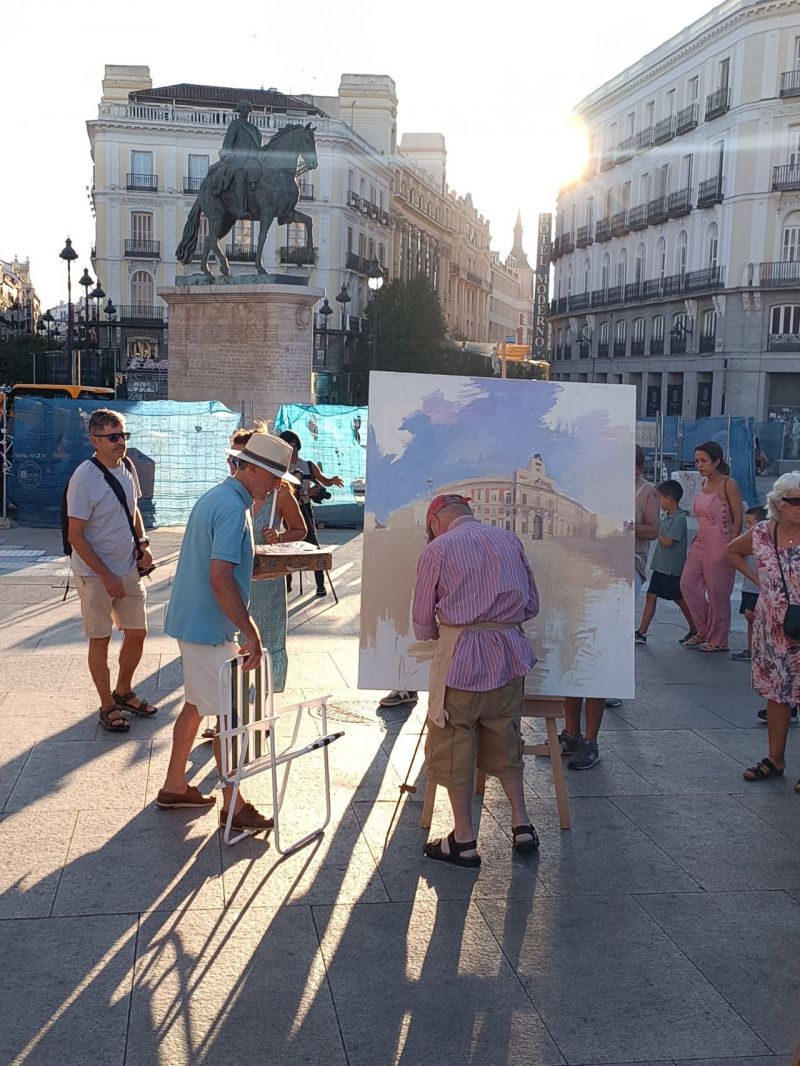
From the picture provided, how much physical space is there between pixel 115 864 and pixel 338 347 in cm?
5723

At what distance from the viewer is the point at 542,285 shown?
8612 centimetres

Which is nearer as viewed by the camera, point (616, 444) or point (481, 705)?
point (481, 705)

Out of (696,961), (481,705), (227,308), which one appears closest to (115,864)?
(481,705)

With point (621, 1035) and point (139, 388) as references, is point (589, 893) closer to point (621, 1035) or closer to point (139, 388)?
point (621, 1035)

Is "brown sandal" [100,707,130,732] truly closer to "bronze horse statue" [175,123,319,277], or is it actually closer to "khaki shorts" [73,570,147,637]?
"khaki shorts" [73,570,147,637]

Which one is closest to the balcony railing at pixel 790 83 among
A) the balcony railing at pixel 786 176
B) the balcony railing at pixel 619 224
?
the balcony railing at pixel 786 176

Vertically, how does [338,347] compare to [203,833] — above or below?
above

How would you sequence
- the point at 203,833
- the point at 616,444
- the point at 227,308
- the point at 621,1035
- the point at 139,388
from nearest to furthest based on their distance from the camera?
the point at 621,1035
the point at 203,833
the point at 616,444
the point at 227,308
the point at 139,388

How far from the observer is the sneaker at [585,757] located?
240 inches

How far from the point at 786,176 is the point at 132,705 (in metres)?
41.1

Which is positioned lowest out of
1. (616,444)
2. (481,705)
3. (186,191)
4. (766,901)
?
(766,901)

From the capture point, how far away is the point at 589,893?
15.0 ft

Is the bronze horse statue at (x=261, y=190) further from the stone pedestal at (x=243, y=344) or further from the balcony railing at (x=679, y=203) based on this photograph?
the balcony railing at (x=679, y=203)

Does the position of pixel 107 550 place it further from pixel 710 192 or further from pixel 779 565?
pixel 710 192
